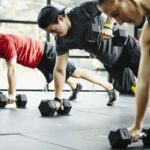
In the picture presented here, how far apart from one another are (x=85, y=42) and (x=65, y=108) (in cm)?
64

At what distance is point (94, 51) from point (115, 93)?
49.6 inches

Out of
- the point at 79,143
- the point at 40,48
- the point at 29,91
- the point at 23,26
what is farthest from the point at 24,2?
the point at 79,143

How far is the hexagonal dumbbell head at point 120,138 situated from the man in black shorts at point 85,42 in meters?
Answer: 1.52

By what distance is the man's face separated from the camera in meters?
3.42

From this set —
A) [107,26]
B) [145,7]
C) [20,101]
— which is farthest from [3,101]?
[145,7]

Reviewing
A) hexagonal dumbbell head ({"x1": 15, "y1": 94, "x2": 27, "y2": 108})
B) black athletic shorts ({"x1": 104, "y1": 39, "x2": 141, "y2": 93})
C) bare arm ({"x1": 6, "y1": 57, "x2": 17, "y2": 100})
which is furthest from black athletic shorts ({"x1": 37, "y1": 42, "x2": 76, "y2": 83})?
black athletic shorts ({"x1": 104, "y1": 39, "x2": 141, "y2": 93})

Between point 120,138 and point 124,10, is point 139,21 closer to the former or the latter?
point 124,10

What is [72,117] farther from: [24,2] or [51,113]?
[24,2]

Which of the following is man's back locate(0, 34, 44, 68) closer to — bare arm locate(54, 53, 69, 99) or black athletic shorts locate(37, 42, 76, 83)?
black athletic shorts locate(37, 42, 76, 83)

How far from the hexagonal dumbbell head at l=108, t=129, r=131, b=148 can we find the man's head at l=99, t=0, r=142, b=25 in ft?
1.81

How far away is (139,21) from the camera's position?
199cm

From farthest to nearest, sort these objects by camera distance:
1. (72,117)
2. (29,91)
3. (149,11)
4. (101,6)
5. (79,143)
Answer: (29,91) < (72,117) < (79,143) < (101,6) < (149,11)

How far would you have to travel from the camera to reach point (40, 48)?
4.93m

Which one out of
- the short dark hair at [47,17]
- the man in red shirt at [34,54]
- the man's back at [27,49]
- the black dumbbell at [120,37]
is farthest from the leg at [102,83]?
the short dark hair at [47,17]
